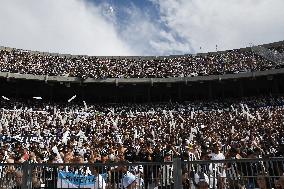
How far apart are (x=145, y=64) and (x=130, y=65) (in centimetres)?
179

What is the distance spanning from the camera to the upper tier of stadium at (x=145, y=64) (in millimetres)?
41500

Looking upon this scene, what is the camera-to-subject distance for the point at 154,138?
2230 cm

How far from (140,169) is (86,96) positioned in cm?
3675

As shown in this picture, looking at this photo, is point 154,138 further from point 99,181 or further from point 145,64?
point 145,64

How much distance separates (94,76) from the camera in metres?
42.0

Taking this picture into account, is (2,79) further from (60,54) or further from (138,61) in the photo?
(138,61)

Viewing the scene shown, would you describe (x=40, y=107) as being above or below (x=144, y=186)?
above

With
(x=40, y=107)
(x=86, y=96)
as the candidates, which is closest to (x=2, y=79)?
(x=40, y=107)

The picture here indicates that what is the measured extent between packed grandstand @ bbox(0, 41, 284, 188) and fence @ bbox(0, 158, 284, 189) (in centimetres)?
8

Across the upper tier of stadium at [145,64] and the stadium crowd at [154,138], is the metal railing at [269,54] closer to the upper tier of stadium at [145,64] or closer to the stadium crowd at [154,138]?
the upper tier of stadium at [145,64]

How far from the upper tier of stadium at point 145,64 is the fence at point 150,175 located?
34.1 metres

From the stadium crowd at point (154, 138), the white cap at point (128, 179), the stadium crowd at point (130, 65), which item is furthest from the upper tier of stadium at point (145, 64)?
the white cap at point (128, 179)

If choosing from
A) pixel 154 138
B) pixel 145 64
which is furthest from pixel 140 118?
pixel 145 64

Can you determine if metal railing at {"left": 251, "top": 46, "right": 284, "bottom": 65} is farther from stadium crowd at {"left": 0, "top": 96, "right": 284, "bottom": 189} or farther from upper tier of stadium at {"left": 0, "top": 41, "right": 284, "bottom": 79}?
stadium crowd at {"left": 0, "top": 96, "right": 284, "bottom": 189}
